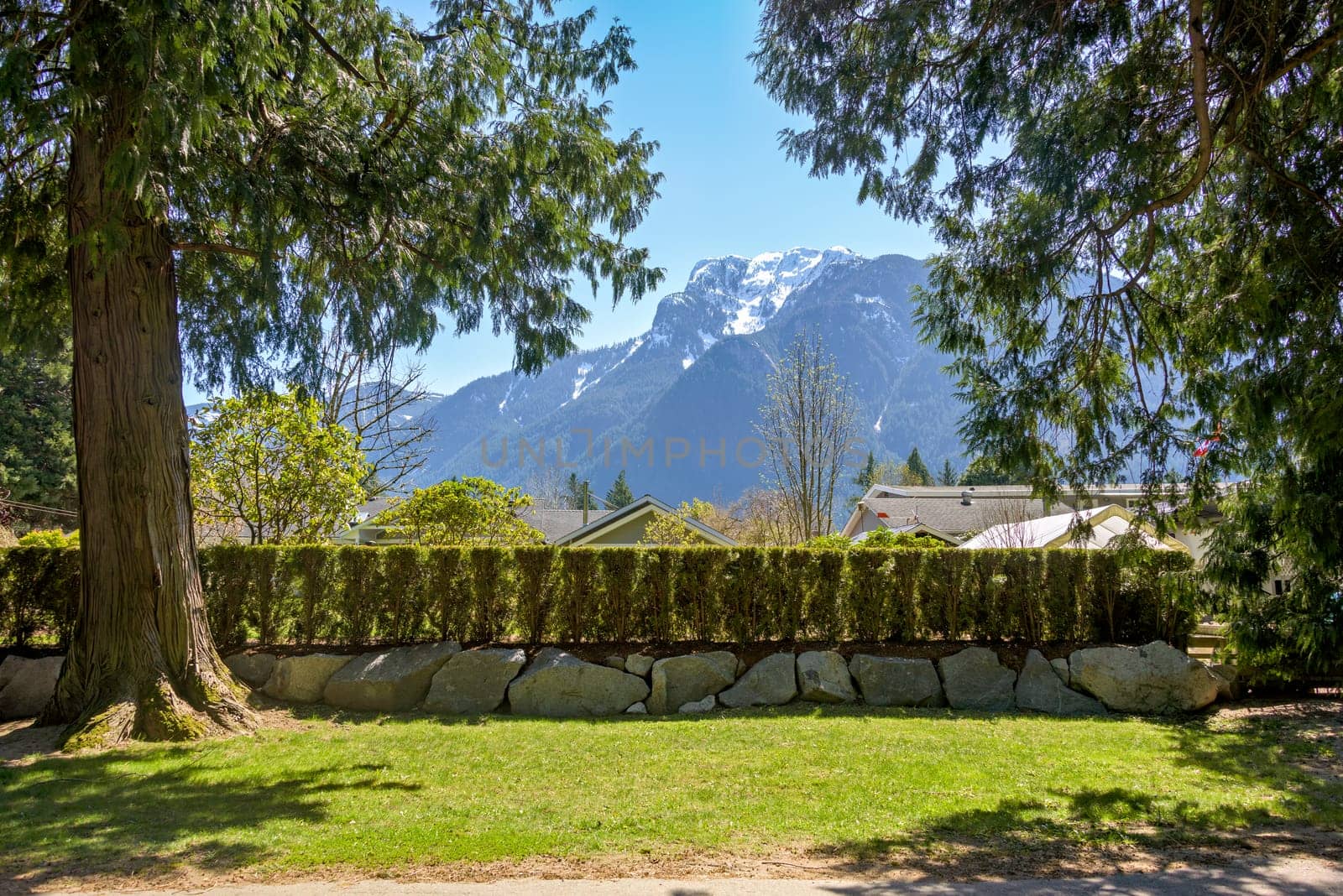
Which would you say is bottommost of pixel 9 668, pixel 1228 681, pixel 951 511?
pixel 1228 681

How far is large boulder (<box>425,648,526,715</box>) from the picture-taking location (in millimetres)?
8703

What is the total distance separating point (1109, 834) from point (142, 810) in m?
6.24

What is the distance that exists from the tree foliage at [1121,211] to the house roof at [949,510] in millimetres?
18849

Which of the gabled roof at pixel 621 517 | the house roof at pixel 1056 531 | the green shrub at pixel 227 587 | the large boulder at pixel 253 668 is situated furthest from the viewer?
the gabled roof at pixel 621 517

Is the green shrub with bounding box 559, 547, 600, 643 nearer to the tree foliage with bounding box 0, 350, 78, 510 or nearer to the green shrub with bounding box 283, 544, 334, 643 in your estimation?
the green shrub with bounding box 283, 544, 334, 643

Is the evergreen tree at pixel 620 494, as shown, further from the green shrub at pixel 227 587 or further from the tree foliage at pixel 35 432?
the green shrub at pixel 227 587

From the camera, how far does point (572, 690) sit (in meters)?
8.77

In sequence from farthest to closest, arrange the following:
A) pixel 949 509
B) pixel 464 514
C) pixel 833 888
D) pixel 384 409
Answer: pixel 949 509 < pixel 384 409 < pixel 464 514 < pixel 833 888

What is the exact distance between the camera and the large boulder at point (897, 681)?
8.88m

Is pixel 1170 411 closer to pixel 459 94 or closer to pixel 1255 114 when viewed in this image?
pixel 1255 114

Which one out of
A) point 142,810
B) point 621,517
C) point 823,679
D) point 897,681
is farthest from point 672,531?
point 142,810

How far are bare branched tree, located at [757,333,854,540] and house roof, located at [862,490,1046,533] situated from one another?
26.8ft

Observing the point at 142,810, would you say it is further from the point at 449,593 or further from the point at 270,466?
the point at 270,466

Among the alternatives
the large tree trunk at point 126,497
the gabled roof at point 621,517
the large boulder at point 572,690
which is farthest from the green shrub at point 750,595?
the gabled roof at point 621,517
